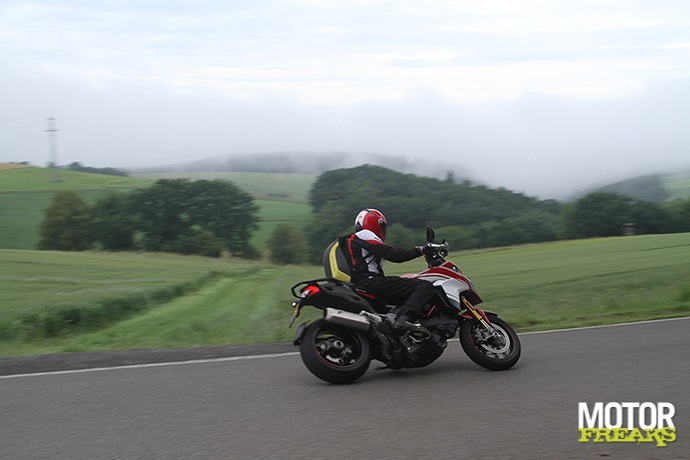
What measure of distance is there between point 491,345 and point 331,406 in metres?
2.14

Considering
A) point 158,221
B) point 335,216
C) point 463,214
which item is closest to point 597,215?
point 463,214

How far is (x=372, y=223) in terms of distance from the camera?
308 inches

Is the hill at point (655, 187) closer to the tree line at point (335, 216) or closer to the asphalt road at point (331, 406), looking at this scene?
the tree line at point (335, 216)

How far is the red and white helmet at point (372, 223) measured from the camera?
7.79 meters

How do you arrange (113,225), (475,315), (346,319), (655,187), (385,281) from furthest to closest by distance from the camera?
1. (655,187)
2. (113,225)
3. (475,315)
4. (385,281)
5. (346,319)

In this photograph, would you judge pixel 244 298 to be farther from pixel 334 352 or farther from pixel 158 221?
pixel 158 221

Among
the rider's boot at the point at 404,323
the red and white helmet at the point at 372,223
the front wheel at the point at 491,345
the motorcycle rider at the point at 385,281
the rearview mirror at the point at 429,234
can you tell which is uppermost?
the red and white helmet at the point at 372,223

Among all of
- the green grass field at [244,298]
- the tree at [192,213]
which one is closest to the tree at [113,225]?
the tree at [192,213]

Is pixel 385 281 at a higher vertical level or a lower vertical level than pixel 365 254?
lower

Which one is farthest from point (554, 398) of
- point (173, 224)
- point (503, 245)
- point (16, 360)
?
point (173, 224)

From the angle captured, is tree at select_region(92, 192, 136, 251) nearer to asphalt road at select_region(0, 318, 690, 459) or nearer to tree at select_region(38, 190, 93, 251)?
tree at select_region(38, 190, 93, 251)

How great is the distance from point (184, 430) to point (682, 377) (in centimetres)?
452

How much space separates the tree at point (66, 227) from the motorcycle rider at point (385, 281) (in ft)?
226

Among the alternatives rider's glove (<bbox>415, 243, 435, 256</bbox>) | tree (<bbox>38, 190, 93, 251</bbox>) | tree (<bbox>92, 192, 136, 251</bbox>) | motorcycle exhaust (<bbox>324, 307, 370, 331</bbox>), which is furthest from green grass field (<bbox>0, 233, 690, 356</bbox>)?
tree (<bbox>92, 192, 136, 251</bbox>)
